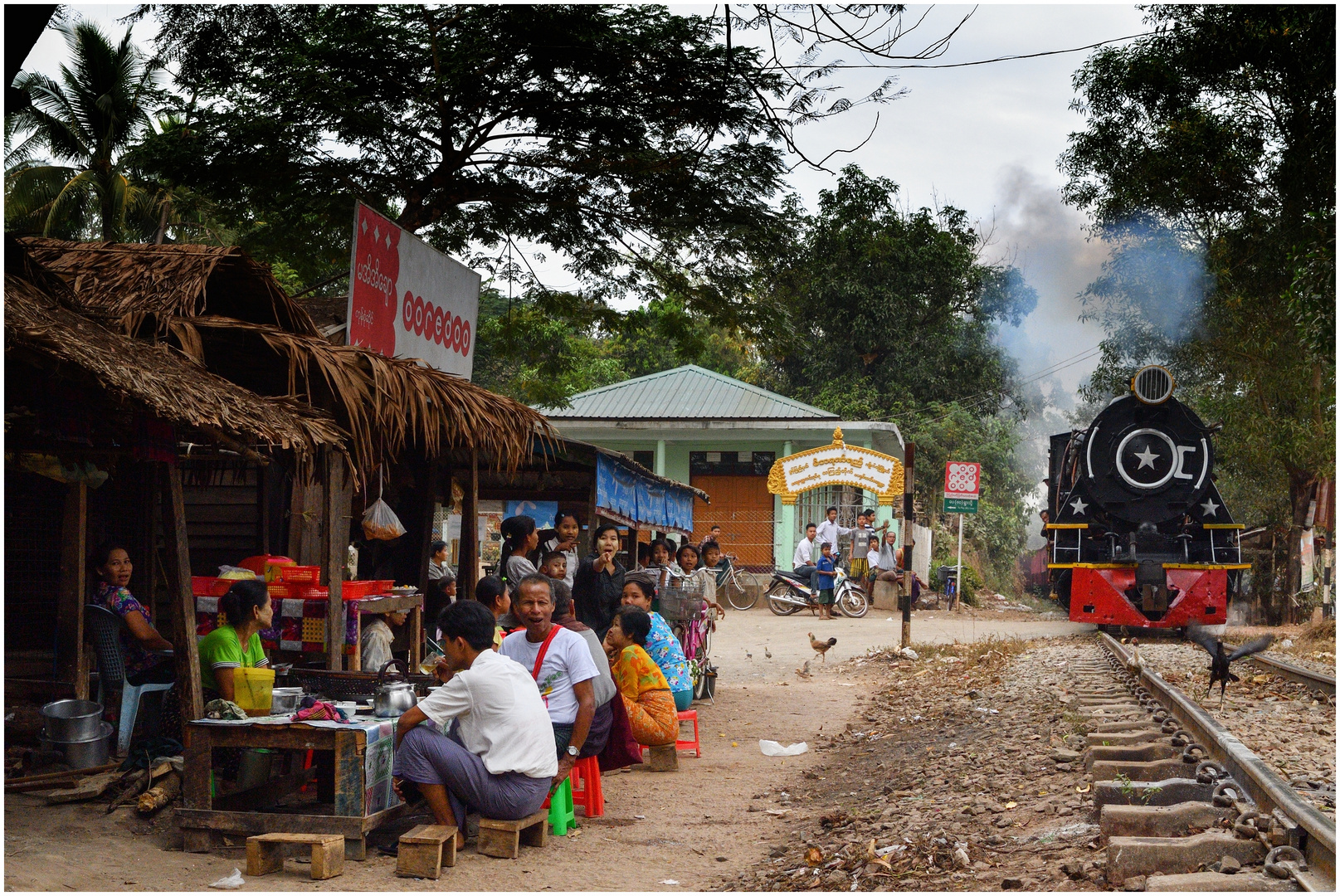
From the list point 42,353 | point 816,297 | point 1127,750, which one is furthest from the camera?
point 816,297

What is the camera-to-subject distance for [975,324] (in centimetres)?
3153

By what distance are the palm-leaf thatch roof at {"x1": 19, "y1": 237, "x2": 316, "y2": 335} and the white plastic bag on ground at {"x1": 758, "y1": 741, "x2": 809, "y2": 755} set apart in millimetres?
4418

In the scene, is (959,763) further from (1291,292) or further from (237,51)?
(237,51)

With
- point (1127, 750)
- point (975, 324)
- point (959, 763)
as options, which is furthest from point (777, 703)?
point (975, 324)

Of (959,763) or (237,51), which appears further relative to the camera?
(237,51)

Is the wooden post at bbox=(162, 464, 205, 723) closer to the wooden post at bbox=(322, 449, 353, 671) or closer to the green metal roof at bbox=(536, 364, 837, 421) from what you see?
the wooden post at bbox=(322, 449, 353, 671)

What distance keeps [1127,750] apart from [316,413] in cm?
481

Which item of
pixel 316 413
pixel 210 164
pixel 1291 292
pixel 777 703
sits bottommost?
pixel 777 703

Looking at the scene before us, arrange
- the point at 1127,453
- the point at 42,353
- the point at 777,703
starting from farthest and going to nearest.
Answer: the point at 1127,453, the point at 777,703, the point at 42,353

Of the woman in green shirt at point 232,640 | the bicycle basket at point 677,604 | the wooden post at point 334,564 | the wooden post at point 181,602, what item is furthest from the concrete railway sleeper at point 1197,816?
the wooden post at point 334,564

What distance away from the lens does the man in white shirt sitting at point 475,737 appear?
4.93m

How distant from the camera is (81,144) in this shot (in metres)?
21.6

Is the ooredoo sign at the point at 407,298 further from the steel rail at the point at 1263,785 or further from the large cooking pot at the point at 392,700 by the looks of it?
the steel rail at the point at 1263,785

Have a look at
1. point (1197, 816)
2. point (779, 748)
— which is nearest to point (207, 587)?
point (779, 748)
